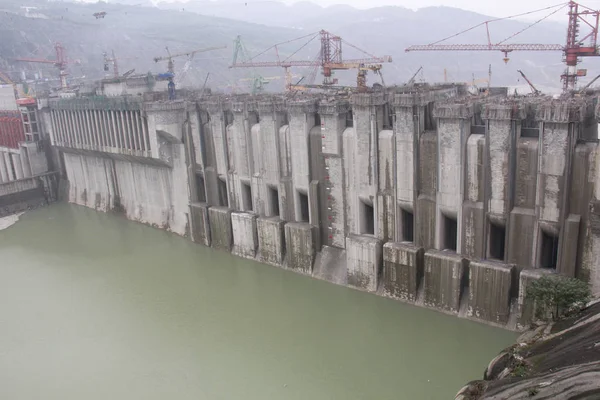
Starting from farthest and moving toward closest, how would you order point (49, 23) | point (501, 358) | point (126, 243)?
1. point (49, 23)
2. point (126, 243)
3. point (501, 358)

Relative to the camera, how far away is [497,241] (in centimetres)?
1880

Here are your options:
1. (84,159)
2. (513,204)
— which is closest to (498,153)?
(513,204)

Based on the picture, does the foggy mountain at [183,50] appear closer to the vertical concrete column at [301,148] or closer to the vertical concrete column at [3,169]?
the vertical concrete column at [3,169]

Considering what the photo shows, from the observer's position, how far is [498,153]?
17219 mm

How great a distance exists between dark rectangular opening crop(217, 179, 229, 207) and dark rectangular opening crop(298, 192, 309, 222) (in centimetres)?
569

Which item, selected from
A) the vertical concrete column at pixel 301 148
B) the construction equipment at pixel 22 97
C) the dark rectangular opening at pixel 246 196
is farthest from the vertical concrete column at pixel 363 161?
the construction equipment at pixel 22 97

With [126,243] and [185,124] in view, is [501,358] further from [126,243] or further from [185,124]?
[126,243]

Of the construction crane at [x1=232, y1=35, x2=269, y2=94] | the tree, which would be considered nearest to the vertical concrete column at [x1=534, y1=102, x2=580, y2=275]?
the tree

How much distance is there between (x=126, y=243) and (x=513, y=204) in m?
21.8

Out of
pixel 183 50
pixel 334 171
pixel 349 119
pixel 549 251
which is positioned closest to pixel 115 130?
pixel 334 171

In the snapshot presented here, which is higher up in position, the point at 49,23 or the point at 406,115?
the point at 49,23

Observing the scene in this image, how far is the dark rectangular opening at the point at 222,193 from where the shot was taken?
28.1 m

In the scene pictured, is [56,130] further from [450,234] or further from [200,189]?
[450,234]

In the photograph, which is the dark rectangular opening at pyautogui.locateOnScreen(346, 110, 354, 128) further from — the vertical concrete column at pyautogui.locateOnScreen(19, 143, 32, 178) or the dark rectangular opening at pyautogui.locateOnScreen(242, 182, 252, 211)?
the vertical concrete column at pyautogui.locateOnScreen(19, 143, 32, 178)
